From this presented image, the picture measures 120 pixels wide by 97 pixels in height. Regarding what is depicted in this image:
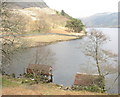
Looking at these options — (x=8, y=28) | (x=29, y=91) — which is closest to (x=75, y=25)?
(x=8, y=28)

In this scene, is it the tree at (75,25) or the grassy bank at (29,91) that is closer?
the grassy bank at (29,91)

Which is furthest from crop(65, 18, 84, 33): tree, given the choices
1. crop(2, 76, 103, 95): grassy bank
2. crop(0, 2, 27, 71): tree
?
crop(2, 76, 103, 95): grassy bank

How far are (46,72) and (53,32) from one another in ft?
234

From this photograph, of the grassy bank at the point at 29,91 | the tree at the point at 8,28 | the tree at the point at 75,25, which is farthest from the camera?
the tree at the point at 75,25

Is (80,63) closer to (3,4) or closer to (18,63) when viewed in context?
(18,63)

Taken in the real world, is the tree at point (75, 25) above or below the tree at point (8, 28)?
above

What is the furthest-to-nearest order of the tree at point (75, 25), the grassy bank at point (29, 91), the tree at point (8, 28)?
1. the tree at point (75, 25)
2. the tree at point (8, 28)
3. the grassy bank at point (29, 91)

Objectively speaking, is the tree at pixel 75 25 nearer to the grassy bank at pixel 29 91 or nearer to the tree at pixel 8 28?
the tree at pixel 8 28

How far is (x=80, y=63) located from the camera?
3791 cm

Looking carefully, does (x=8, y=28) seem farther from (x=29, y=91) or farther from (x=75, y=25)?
(x=75, y=25)

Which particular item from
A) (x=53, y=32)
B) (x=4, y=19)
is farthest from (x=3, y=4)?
(x=53, y=32)

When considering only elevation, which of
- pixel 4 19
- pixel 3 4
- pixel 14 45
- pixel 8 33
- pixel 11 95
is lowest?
pixel 11 95

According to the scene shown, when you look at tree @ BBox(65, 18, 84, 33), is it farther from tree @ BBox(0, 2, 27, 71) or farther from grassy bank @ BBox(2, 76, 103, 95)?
grassy bank @ BBox(2, 76, 103, 95)

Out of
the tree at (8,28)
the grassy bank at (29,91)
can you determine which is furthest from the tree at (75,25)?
the grassy bank at (29,91)
